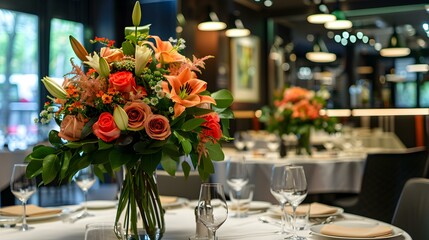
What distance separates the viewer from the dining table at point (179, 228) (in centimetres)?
188

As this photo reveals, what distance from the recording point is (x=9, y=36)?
7.96 m

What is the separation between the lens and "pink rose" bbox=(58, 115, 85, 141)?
5.37 feet

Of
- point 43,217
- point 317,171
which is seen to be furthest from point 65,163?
point 317,171

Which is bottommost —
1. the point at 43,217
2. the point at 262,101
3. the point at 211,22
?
the point at 43,217

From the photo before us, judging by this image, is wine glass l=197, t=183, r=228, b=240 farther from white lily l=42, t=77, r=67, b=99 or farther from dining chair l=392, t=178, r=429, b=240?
dining chair l=392, t=178, r=429, b=240

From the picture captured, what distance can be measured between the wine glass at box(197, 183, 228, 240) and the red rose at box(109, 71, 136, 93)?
15.1 inches

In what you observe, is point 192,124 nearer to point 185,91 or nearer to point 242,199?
point 185,91

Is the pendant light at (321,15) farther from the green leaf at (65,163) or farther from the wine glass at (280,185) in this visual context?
the green leaf at (65,163)

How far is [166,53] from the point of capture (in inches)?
68.8

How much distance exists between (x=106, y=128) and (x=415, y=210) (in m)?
1.40

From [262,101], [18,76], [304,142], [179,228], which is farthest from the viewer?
[262,101]

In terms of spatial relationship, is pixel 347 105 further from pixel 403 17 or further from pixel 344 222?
pixel 344 222

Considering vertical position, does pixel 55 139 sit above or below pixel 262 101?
below

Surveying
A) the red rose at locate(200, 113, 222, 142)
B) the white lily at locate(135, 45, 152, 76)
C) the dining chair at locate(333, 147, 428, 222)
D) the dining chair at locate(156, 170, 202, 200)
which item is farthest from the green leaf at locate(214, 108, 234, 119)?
the dining chair at locate(333, 147, 428, 222)
